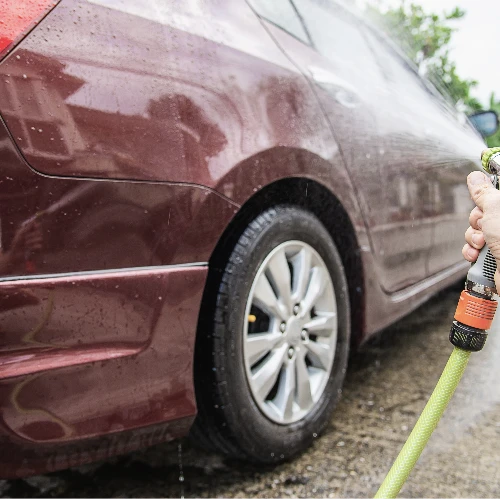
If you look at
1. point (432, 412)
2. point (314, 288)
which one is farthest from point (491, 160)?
point (314, 288)

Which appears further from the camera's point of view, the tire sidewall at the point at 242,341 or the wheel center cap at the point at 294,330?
the wheel center cap at the point at 294,330

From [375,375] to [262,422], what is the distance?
1132 millimetres

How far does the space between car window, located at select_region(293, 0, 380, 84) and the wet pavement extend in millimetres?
1259

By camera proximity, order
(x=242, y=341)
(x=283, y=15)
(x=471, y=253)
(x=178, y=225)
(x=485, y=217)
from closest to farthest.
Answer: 1. (x=485, y=217)
2. (x=471, y=253)
3. (x=178, y=225)
4. (x=242, y=341)
5. (x=283, y=15)

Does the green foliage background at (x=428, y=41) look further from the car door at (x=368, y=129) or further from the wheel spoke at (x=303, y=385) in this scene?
the wheel spoke at (x=303, y=385)

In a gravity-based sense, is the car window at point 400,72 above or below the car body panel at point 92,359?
above

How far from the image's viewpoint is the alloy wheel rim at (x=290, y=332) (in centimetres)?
167

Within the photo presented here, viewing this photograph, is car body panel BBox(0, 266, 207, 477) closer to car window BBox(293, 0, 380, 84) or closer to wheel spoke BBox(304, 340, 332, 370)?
wheel spoke BBox(304, 340, 332, 370)

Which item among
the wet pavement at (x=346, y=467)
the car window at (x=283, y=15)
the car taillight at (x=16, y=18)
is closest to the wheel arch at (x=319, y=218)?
the wet pavement at (x=346, y=467)

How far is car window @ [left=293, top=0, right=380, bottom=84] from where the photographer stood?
210cm

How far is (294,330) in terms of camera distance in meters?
1.77

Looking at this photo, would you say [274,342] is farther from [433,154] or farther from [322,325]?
[433,154]

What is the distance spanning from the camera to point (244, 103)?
1525mm

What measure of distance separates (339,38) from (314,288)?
1061mm
